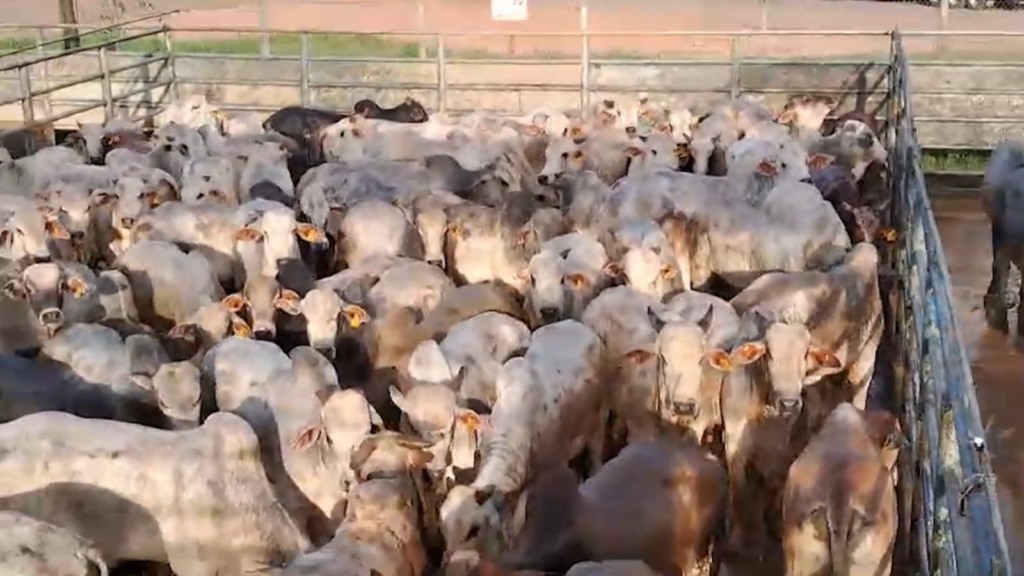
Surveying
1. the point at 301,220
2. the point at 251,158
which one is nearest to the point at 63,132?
the point at 251,158

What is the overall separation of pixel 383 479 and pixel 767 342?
6.51ft

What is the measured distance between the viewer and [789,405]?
19.5 feet

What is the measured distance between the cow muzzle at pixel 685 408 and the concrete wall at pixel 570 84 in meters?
7.98

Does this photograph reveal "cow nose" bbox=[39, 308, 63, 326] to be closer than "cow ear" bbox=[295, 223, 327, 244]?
Yes

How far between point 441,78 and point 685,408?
8397mm

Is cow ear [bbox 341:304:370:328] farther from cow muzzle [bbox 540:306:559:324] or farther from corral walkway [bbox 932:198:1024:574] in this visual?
corral walkway [bbox 932:198:1024:574]

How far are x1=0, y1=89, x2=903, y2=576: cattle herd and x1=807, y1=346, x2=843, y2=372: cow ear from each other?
23 mm

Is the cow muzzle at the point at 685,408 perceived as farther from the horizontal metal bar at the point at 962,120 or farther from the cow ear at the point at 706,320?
the horizontal metal bar at the point at 962,120

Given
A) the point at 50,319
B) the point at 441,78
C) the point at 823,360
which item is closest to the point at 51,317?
the point at 50,319

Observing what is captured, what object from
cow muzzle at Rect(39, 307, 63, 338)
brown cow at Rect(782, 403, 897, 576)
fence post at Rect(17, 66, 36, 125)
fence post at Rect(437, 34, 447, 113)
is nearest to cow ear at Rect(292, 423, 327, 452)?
brown cow at Rect(782, 403, 897, 576)

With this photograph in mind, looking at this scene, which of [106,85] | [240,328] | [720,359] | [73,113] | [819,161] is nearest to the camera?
[720,359]

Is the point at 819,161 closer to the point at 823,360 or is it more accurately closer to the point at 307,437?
the point at 823,360

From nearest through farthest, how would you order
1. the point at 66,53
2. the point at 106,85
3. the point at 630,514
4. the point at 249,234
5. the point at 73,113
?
the point at 630,514
the point at 249,234
the point at 66,53
the point at 73,113
the point at 106,85

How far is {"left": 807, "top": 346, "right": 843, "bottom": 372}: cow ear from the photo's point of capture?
604 centimetres
